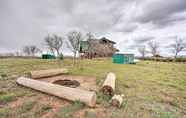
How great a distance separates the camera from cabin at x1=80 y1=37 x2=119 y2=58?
1220 inches

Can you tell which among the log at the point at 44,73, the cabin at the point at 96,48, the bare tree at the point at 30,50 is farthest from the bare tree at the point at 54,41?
the log at the point at 44,73

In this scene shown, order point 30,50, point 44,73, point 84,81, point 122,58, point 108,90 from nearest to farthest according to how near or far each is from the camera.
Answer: point 108,90
point 84,81
point 44,73
point 122,58
point 30,50

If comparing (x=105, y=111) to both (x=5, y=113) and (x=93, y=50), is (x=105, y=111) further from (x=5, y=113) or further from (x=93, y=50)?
(x=93, y=50)

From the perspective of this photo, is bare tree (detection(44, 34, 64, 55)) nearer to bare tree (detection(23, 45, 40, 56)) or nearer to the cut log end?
bare tree (detection(23, 45, 40, 56))

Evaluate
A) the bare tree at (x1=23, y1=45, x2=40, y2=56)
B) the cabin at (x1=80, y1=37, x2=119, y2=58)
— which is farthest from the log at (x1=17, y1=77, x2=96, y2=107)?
the bare tree at (x1=23, y1=45, x2=40, y2=56)

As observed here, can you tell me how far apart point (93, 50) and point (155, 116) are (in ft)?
98.4

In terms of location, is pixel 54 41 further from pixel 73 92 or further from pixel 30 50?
pixel 73 92

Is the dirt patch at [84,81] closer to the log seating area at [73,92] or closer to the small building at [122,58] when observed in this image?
the log seating area at [73,92]

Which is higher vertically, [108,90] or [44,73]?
[44,73]

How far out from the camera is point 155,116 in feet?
9.11

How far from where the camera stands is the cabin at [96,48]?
3098cm

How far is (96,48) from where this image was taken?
33594mm

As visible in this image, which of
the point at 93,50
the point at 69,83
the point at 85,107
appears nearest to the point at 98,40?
the point at 93,50

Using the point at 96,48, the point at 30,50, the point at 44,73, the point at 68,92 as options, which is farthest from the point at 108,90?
the point at 30,50
